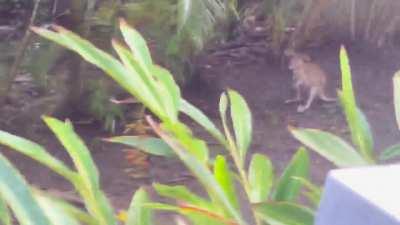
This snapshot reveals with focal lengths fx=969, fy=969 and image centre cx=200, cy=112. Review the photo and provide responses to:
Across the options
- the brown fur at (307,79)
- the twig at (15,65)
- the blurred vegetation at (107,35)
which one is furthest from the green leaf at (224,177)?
the brown fur at (307,79)

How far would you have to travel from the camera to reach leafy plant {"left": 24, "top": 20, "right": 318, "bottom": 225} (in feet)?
5.16

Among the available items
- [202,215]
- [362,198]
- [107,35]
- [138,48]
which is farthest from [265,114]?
[362,198]

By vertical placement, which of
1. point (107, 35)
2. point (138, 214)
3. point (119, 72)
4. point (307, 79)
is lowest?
point (307, 79)

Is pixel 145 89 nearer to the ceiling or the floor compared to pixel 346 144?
nearer to the ceiling

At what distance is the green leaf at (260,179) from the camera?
178 centimetres

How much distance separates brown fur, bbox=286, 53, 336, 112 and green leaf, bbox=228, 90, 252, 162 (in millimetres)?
3458

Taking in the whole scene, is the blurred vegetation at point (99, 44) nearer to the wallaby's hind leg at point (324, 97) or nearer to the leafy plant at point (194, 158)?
the wallaby's hind leg at point (324, 97)

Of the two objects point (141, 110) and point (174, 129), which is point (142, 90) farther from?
point (141, 110)

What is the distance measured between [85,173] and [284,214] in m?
0.35

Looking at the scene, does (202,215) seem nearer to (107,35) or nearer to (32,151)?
(32,151)

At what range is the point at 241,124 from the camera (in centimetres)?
189

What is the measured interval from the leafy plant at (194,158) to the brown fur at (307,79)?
3.52 metres

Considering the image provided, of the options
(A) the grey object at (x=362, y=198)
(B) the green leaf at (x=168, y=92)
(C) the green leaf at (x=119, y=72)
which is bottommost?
(B) the green leaf at (x=168, y=92)

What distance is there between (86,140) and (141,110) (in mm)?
335
